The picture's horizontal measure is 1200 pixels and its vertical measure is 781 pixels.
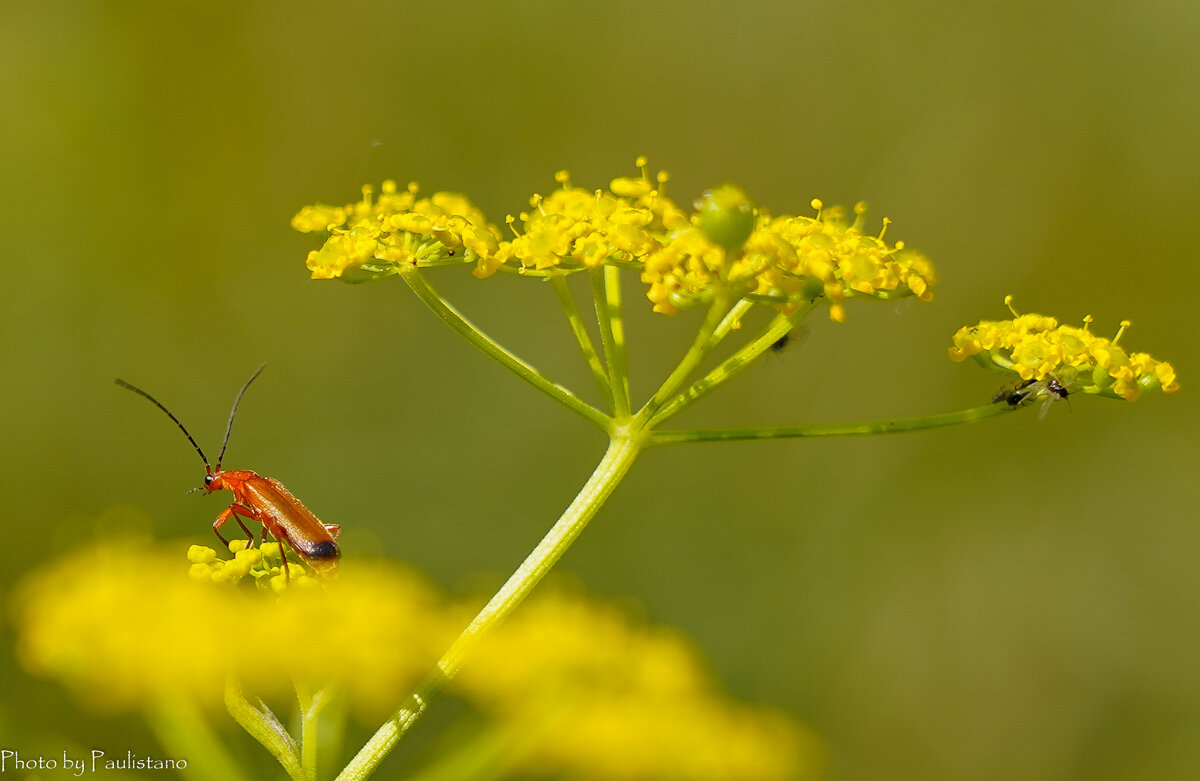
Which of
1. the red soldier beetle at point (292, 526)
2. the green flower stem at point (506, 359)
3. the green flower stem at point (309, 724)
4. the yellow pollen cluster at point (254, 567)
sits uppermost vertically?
the green flower stem at point (506, 359)

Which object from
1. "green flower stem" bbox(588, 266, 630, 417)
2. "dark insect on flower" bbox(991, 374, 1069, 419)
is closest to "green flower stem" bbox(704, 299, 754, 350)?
"green flower stem" bbox(588, 266, 630, 417)

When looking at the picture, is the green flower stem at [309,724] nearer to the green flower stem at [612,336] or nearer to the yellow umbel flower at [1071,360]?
the green flower stem at [612,336]

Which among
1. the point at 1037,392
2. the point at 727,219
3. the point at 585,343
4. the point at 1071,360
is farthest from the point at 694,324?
the point at 727,219

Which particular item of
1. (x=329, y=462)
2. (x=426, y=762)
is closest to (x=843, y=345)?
(x=329, y=462)

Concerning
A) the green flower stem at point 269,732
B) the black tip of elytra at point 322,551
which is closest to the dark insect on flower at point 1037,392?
the black tip of elytra at point 322,551

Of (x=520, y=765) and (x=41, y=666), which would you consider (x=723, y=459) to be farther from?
(x=41, y=666)

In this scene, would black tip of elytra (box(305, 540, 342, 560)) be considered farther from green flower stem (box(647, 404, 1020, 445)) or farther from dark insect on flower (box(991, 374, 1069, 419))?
dark insect on flower (box(991, 374, 1069, 419))
